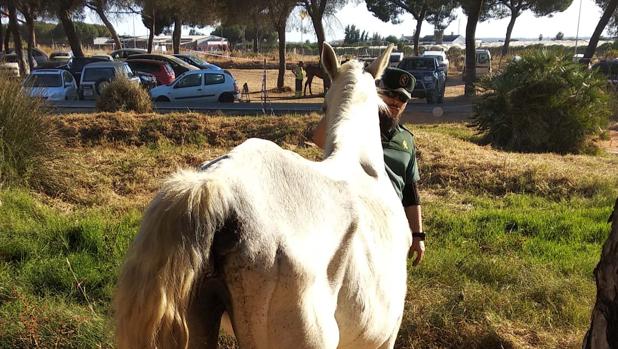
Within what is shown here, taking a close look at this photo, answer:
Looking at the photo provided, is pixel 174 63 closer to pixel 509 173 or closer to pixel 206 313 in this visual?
pixel 509 173

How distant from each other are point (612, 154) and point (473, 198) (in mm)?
7347

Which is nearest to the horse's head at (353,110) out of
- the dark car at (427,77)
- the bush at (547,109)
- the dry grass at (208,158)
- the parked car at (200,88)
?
the dry grass at (208,158)

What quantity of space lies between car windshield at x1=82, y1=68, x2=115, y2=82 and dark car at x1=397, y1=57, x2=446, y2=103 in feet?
40.0

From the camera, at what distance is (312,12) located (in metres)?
28.1

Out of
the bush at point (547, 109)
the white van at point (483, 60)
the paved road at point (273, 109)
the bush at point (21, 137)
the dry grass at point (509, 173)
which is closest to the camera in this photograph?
the bush at point (21, 137)

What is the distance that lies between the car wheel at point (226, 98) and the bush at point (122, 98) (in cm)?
740

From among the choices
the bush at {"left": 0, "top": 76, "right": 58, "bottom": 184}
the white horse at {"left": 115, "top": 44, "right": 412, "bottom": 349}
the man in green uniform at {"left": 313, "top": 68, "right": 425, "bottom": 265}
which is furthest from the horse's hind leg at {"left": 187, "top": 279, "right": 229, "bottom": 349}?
the bush at {"left": 0, "top": 76, "right": 58, "bottom": 184}

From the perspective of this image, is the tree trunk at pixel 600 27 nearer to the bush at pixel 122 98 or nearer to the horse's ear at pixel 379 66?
the bush at pixel 122 98

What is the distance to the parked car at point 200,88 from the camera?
2328cm

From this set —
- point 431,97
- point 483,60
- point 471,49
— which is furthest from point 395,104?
point 483,60

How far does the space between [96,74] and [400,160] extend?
22.1 m

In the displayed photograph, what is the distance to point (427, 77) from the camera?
2522 cm

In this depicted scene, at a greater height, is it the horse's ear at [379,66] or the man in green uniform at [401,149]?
the horse's ear at [379,66]

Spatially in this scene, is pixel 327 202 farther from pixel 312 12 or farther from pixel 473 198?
pixel 312 12
